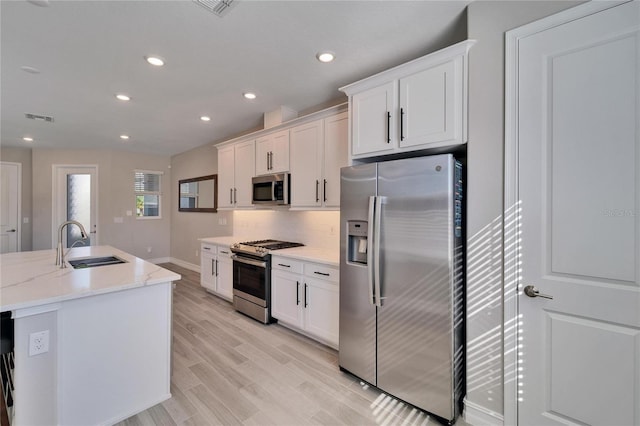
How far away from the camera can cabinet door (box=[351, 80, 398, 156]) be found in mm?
2168

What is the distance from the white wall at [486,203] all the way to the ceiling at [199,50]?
292mm

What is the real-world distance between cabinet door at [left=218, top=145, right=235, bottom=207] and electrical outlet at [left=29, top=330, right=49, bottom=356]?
2988mm

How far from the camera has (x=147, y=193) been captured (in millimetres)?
6746

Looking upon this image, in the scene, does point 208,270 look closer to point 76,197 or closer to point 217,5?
point 217,5

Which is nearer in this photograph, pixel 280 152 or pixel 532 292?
pixel 532 292

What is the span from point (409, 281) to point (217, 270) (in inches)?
122

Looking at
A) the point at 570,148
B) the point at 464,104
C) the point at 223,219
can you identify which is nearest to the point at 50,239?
the point at 223,219

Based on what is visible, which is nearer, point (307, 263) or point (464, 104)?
point (464, 104)

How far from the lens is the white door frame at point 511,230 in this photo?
5.50 feet

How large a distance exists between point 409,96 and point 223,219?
413 cm

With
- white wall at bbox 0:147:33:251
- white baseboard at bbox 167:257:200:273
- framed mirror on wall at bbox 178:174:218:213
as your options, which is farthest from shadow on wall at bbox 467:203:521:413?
white wall at bbox 0:147:33:251

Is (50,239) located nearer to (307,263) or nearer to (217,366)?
(217,366)

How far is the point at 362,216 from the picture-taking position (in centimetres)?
221

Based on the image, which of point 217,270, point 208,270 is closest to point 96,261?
point 217,270
